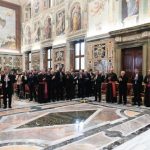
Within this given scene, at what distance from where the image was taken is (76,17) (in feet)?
49.1

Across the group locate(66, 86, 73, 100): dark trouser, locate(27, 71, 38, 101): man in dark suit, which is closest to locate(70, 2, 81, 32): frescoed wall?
locate(66, 86, 73, 100): dark trouser

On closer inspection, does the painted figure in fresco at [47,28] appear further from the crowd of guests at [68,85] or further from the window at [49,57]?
the crowd of guests at [68,85]

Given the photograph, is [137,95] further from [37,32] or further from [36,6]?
[36,6]

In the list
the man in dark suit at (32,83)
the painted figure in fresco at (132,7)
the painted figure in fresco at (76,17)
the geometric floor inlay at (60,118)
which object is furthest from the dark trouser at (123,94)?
the painted figure in fresco at (76,17)

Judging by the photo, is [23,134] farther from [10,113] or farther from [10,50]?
[10,50]

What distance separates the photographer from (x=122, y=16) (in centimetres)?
1174

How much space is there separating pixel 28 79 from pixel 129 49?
5.59 meters

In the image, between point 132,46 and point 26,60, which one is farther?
point 26,60

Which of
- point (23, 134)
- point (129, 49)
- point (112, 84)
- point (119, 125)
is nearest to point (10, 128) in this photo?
point (23, 134)

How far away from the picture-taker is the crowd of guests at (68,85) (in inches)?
349

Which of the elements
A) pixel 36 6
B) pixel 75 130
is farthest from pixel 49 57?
pixel 75 130

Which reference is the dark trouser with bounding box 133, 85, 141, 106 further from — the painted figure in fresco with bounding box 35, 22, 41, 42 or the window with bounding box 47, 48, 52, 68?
the painted figure in fresco with bounding box 35, 22, 41, 42

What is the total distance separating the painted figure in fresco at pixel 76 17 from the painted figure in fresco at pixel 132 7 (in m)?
4.03

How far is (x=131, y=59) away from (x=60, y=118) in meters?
6.26
